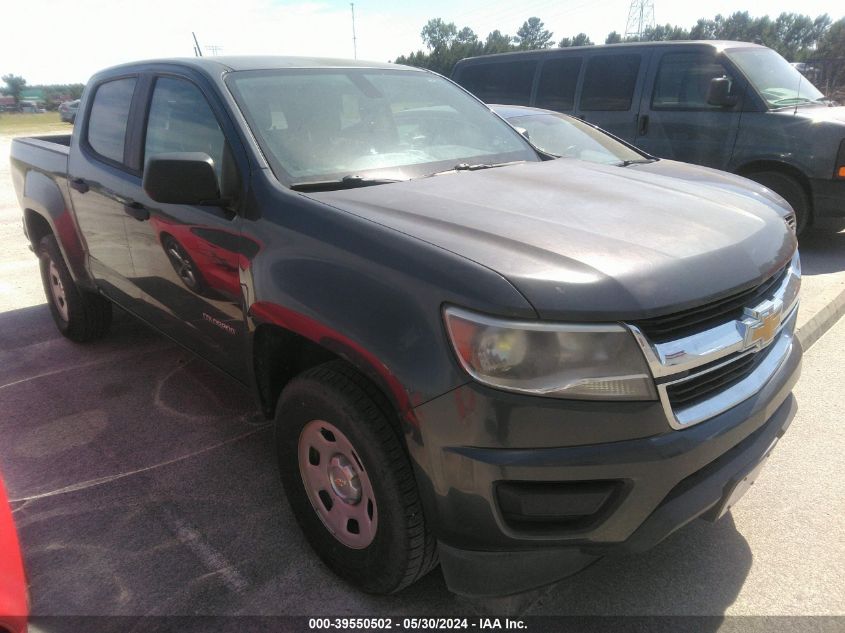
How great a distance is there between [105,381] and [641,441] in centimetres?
338

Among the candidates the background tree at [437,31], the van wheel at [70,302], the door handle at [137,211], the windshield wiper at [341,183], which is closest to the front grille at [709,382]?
the windshield wiper at [341,183]

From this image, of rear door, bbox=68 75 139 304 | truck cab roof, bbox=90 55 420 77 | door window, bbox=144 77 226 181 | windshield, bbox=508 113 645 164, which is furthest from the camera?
windshield, bbox=508 113 645 164

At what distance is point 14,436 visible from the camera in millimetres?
3316

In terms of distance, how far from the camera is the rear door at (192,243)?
2424mm

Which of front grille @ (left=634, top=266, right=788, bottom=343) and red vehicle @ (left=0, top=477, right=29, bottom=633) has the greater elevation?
front grille @ (left=634, top=266, right=788, bottom=343)

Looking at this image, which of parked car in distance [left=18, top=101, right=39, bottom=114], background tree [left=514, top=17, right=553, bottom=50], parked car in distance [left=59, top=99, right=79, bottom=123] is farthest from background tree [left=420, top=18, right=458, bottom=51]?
parked car in distance [left=59, top=99, right=79, bottom=123]

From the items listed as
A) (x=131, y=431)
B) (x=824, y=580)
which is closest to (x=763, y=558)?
(x=824, y=580)

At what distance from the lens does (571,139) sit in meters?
5.10

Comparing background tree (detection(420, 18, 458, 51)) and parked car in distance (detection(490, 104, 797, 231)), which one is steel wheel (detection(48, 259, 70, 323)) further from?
background tree (detection(420, 18, 458, 51))

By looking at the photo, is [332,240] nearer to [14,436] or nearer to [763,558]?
[763,558]

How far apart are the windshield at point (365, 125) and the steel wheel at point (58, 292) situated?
8.17 feet

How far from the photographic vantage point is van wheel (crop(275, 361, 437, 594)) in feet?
6.08

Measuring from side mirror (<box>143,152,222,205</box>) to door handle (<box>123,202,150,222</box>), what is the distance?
71 centimetres

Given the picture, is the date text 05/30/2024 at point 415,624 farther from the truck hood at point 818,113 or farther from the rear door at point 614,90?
the rear door at point 614,90
